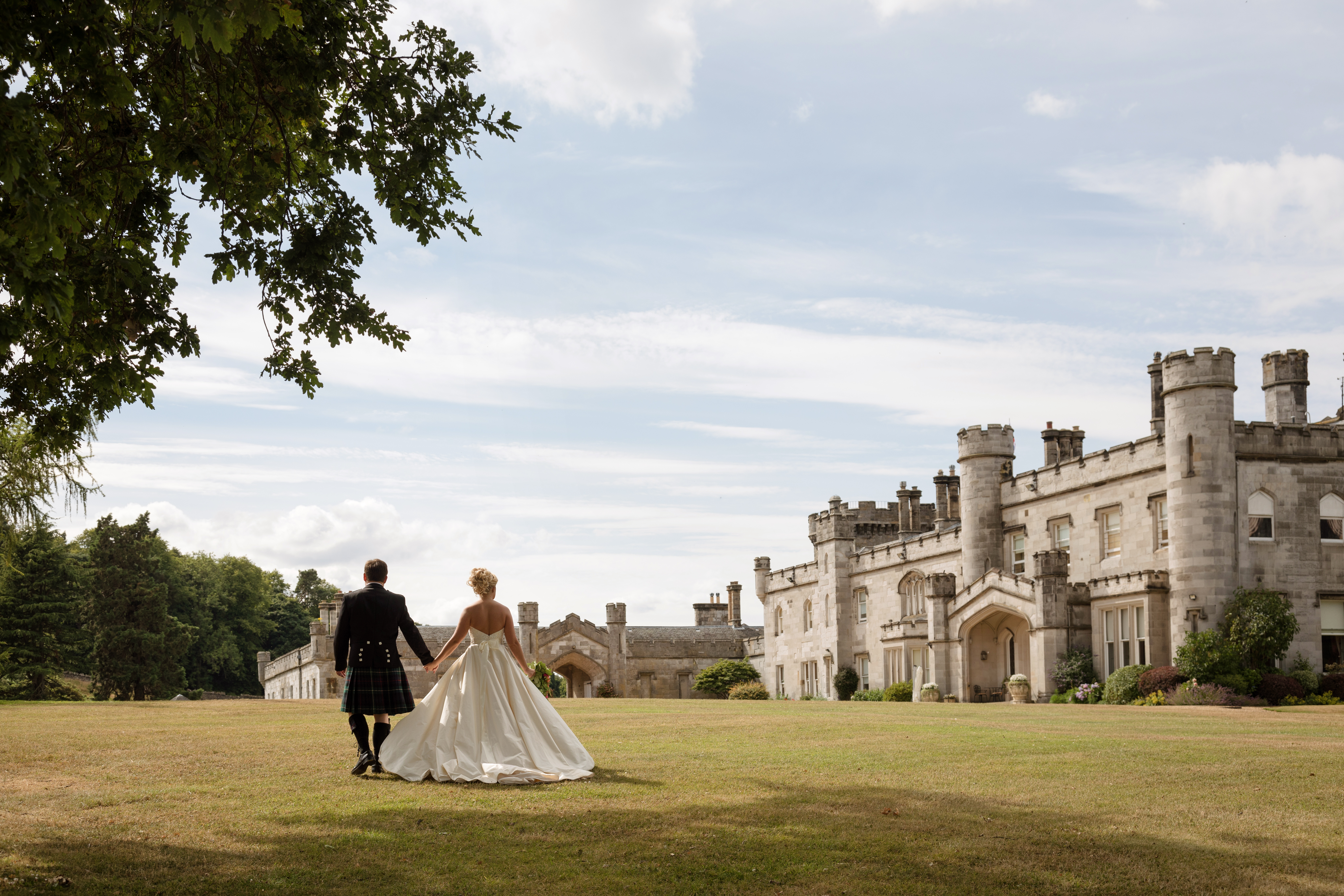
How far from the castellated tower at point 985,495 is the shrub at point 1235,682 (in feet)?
42.5

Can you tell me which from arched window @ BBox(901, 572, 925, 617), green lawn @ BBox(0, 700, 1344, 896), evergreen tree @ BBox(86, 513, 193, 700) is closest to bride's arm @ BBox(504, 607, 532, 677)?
green lawn @ BBox(0, 700, 1344, 896)

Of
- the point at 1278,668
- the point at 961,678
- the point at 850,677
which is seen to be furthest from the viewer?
the point at 850,677

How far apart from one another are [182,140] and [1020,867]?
767cm

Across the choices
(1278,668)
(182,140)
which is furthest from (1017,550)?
(182,140)

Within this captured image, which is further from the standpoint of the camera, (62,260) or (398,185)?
(398,185)

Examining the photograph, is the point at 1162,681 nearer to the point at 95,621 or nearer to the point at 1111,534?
the point at 1111,534

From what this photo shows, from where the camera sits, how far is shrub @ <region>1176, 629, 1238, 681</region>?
3162cm

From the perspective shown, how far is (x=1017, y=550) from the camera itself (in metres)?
43.8

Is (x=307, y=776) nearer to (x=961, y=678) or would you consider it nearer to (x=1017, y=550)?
(x=961, y=678)

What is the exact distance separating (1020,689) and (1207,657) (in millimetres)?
6989

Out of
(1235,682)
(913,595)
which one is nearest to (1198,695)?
(1235,682)

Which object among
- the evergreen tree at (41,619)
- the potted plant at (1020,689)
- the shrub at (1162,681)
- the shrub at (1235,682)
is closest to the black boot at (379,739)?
the shrub at (1162,681)

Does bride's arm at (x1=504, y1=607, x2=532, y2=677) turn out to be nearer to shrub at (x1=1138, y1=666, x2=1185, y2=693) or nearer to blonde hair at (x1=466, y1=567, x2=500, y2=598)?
blonde hair at (x1=466, y1=567, x2=500, y2=598)

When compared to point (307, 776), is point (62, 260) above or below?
above
